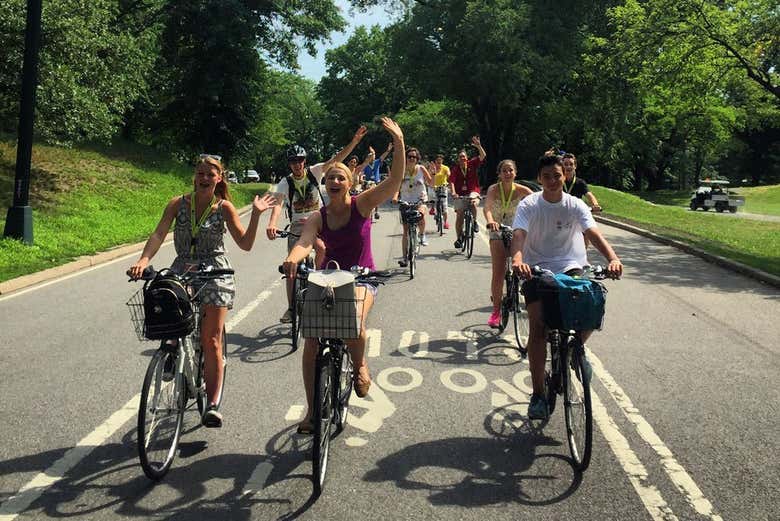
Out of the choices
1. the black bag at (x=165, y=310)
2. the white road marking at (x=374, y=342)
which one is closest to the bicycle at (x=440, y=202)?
the white road marking at (x=374, y=342)

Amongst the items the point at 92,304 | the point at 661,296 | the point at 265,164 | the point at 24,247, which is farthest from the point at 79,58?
the point at 265,164

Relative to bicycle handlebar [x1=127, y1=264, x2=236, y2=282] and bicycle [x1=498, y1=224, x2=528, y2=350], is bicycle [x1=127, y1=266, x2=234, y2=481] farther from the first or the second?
bicycle [x1=498, y1=224, x2=528, y2=350]

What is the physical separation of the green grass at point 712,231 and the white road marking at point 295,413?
10163 mm

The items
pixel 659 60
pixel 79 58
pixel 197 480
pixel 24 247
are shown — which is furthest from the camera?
pixel 659 60

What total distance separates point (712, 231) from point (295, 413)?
764 inches

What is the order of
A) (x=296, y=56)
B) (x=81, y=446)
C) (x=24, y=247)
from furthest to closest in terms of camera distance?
(x=296, y=56) < (x=24, y=247) < (x=81, y=446)

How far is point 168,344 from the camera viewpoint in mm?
4215

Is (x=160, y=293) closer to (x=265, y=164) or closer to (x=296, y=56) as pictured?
(x=296, y=56)

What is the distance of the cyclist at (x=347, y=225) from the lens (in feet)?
14.3

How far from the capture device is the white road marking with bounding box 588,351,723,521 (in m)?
3.72

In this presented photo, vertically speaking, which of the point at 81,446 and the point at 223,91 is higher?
the point at 223,91

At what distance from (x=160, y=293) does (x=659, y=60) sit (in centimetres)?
1894

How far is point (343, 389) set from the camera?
14.9 feet

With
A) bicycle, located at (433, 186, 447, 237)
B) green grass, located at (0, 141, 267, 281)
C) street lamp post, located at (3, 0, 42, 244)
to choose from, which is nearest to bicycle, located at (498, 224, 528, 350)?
green grass, located at (0, 141, 267, 281)
